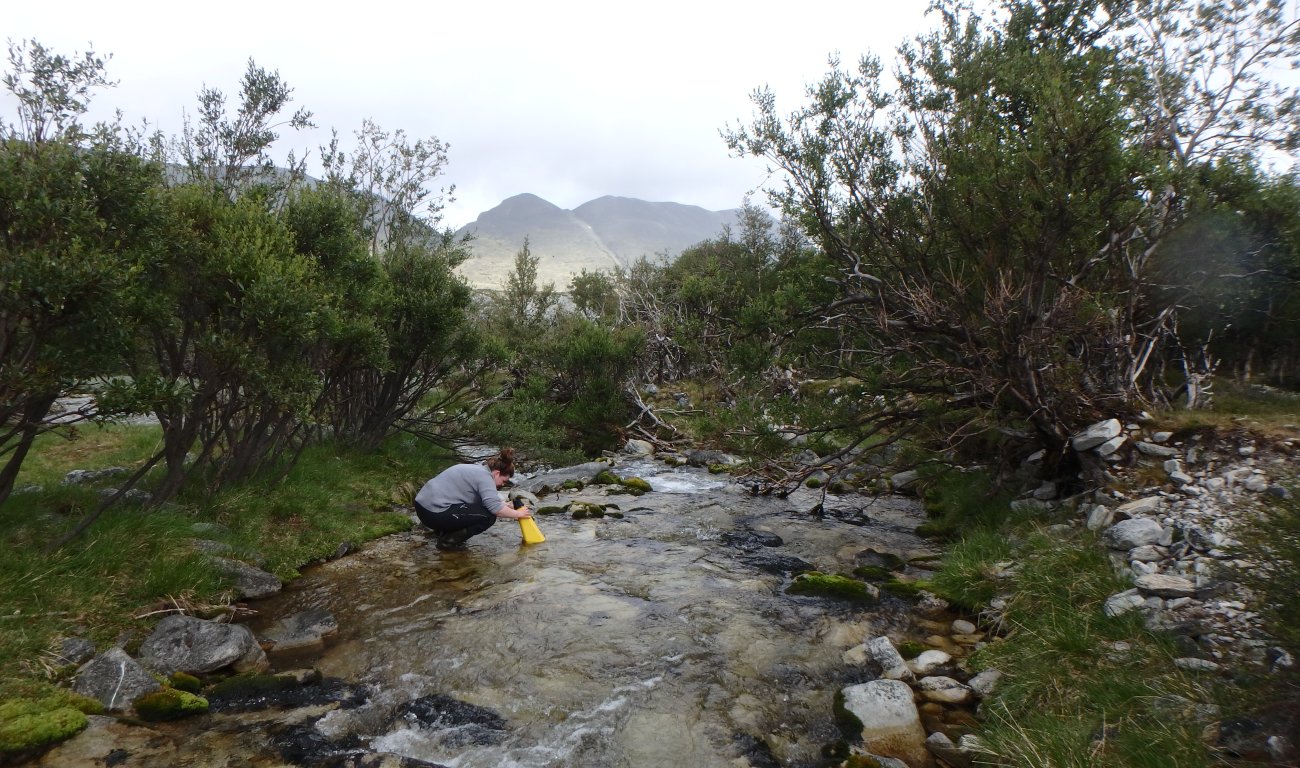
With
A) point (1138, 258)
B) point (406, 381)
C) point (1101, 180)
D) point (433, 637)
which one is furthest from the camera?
point (406, 381)

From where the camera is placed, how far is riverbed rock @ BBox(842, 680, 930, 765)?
15.8ft

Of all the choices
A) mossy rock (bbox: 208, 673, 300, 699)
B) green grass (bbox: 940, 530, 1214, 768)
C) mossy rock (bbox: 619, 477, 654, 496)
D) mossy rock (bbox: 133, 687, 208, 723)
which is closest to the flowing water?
mossy rock (bbox: 133, 687, 208, 723)

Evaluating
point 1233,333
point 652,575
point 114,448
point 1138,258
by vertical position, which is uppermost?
point 1138,258

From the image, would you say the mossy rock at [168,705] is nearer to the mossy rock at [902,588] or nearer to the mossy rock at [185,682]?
the mossy rock at [185,682]

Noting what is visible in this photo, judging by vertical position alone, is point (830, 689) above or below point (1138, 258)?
below

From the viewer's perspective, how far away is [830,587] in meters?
8.19

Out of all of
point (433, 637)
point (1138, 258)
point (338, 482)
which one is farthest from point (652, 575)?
point (1138, 258)

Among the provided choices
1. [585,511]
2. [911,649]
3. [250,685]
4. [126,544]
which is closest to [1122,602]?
[911,649]

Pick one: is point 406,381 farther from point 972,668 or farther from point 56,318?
point 972,668

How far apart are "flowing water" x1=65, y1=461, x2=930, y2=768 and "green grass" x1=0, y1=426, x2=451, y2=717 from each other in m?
0.76

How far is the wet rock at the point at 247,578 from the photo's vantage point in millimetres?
7613

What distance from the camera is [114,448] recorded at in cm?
1298

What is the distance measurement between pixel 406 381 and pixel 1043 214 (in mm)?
12831

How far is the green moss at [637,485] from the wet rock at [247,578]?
808 centimetres
